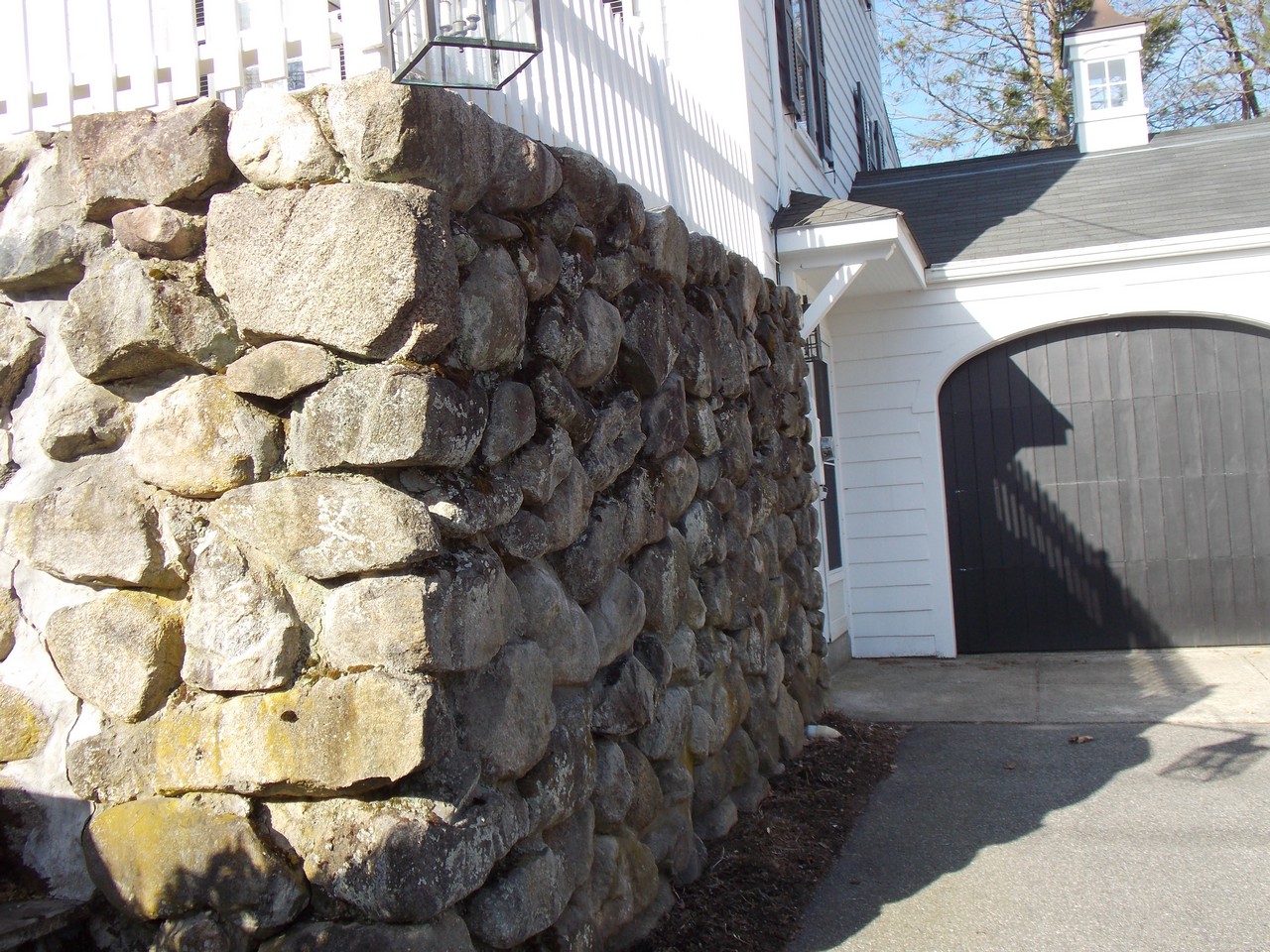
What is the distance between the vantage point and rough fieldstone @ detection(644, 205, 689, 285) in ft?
12.7

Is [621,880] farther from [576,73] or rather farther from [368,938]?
[576,73]

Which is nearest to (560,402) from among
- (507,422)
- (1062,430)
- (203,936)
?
(507,422)

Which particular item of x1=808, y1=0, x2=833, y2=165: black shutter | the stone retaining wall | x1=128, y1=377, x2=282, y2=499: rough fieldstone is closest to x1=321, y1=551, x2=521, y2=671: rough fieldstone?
the stone retaining wall

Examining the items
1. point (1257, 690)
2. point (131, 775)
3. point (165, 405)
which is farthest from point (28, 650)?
point (1257, 690)

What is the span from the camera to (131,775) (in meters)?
2.51

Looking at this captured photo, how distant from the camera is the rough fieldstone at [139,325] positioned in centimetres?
253

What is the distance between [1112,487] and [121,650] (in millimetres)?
6914

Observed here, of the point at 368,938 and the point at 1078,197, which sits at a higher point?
the point at 1078,197

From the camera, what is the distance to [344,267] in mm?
2412

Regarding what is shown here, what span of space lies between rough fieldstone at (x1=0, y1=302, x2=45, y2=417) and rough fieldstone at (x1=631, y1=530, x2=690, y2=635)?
1.70 meters

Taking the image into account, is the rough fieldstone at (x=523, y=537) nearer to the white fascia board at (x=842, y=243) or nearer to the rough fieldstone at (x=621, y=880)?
the rough fieldstone at (x=621, y=880)

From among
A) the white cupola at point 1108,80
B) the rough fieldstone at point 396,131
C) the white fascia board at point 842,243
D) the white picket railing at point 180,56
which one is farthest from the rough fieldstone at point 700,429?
the white cupola at point 1108,80

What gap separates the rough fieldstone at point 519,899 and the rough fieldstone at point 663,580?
986mm

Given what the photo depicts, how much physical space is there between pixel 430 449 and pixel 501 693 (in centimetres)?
59
